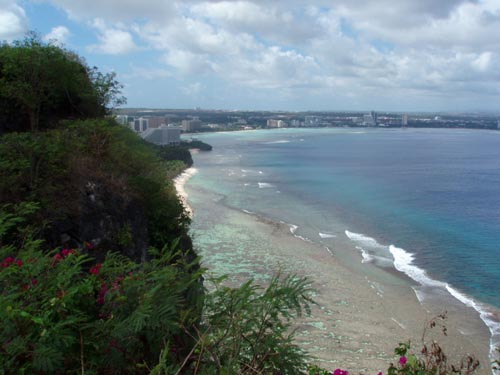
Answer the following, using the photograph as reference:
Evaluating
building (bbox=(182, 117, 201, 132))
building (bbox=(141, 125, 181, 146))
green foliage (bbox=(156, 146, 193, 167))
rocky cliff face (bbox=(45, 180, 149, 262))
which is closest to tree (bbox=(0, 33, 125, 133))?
rocky cliff face (bbox=(45, 180, 149, 262))

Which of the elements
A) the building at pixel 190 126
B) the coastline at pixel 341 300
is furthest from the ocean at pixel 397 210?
the building at pixel 190 126

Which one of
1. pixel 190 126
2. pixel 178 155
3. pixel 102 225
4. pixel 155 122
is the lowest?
pixel 178 155

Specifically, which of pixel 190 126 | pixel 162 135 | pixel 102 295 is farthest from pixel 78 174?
pixel 190 126

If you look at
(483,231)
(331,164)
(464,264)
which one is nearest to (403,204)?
(483,231)

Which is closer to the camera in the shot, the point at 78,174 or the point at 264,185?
the point at 78,174

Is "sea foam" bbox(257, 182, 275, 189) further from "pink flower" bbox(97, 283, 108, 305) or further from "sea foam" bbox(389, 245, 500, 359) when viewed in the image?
"pink flower" bbox(97, 283, 108, 305)

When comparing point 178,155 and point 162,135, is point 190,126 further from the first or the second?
point 178,155
